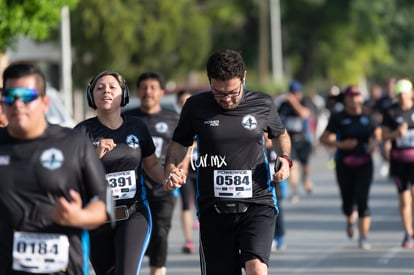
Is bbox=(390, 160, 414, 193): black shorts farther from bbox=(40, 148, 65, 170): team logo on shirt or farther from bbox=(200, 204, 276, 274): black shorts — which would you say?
bbox=(40, 148, 65, 170): team logo on shirt

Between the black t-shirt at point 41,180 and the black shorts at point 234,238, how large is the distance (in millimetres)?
2063

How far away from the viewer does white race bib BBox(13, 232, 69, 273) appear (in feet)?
20.1

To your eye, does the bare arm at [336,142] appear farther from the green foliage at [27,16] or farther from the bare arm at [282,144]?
the bare arm at [282,144]

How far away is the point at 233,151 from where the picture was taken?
27.3 ft

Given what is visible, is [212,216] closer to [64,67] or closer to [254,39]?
[64,67]

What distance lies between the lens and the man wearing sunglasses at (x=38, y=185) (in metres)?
6.10

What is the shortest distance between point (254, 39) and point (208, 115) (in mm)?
53805

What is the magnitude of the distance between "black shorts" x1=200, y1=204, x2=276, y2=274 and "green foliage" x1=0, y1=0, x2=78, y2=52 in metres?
7.77

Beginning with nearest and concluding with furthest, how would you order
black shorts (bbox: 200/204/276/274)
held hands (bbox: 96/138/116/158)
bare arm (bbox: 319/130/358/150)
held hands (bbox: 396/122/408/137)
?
1. black shorts (bbox: 200/204/276/274)
2. held hands (bbox: 96/138/116/158)
3. bare arm (bbox: 319/130/358/150)
4. held hands (bbox: 396/122/408/137)

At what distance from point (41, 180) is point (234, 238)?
7.92 feet

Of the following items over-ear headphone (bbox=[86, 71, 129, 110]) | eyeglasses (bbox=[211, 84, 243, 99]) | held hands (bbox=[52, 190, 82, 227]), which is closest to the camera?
held hands (bbox=[52, 190, 82, 227])

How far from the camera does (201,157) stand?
27.7 feet

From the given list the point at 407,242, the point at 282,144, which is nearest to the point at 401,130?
the point at 407,242

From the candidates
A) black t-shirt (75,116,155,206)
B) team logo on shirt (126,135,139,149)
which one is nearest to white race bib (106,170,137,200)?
black t-shirt (75,116,155,206)
